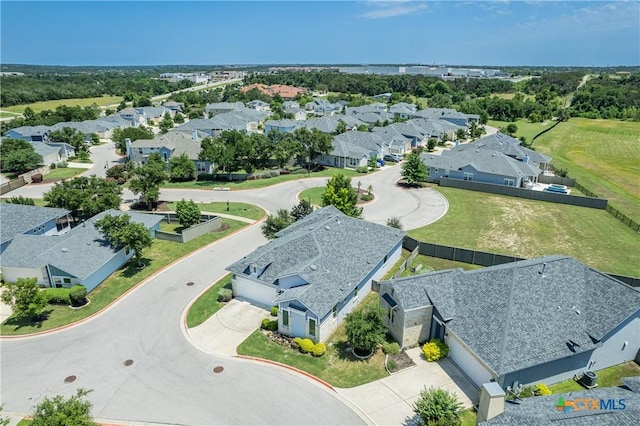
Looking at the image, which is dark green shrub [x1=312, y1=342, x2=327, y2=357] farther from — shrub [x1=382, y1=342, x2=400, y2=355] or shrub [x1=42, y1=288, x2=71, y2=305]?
shrub [x1=42, y1=288, x2=71, y2=305]

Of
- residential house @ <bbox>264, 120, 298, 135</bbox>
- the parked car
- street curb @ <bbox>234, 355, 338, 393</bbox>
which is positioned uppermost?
residential house @ <bbox>264, 120, 298, 135</bbox>

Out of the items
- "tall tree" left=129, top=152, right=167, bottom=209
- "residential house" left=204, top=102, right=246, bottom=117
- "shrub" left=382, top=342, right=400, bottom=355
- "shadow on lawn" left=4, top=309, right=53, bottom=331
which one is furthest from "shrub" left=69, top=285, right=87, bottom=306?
"residential house" left=204, top=102, right=246, bottom=117

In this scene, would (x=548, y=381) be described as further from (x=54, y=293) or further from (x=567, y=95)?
(x=567, y=95)

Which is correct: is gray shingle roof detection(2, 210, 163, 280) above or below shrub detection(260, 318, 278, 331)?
above

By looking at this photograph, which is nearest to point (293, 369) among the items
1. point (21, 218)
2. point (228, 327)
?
point (228, 327)

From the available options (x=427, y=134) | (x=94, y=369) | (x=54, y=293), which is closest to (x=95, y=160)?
(x=54, y=293)

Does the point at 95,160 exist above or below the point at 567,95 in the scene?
below
